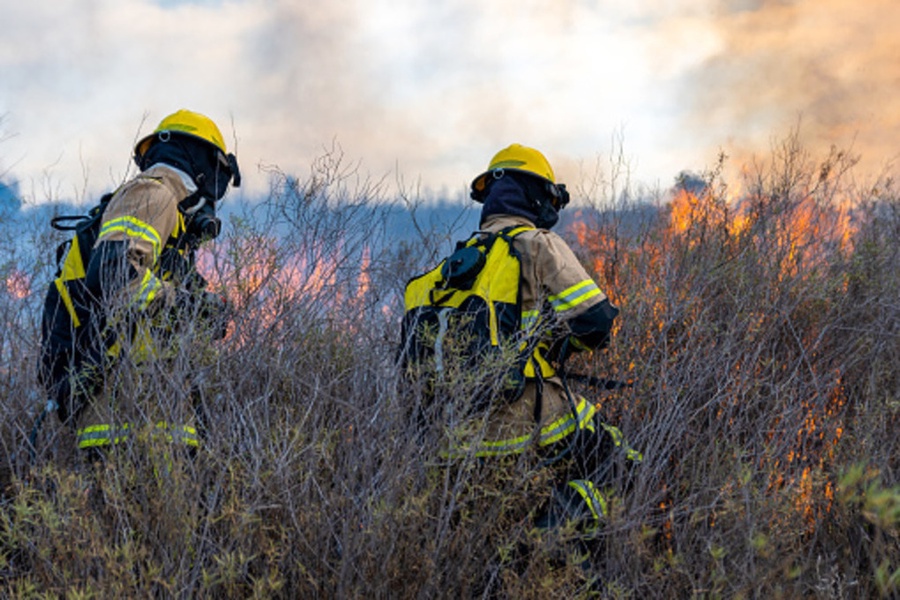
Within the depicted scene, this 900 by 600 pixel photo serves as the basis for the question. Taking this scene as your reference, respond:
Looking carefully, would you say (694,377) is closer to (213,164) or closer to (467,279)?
(467,279)

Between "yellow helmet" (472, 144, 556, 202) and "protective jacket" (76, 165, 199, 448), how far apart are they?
5.13 feet

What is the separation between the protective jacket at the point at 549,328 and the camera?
3.40 m

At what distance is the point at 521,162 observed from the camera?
4.01 m

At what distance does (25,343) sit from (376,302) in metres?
1.95

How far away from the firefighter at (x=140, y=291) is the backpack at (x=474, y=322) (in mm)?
897

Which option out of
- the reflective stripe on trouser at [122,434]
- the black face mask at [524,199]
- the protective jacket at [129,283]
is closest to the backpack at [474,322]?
the black face mask at [524,199]

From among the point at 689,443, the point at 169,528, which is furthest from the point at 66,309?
the point at 689,443

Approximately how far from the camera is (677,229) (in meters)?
5.81

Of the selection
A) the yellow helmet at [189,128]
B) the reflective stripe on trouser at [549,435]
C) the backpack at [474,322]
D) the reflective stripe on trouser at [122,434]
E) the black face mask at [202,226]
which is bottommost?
the reflective stripe on trouser at [549,435]

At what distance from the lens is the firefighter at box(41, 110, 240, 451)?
3070mm

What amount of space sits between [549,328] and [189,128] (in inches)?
74.2

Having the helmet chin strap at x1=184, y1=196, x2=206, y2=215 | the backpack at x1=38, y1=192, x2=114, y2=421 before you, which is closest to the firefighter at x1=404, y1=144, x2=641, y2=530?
the helmet chin strap at x1=184, y1=196, x2=206, y2=215

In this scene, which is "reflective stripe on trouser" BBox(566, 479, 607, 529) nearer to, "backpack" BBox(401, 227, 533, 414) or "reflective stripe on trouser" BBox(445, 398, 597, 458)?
"reflective stripe on trouser" BBox(445, 398, 597, 458)

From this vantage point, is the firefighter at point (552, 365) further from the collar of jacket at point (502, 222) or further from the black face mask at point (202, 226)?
the black face mask at point (202, 226)
